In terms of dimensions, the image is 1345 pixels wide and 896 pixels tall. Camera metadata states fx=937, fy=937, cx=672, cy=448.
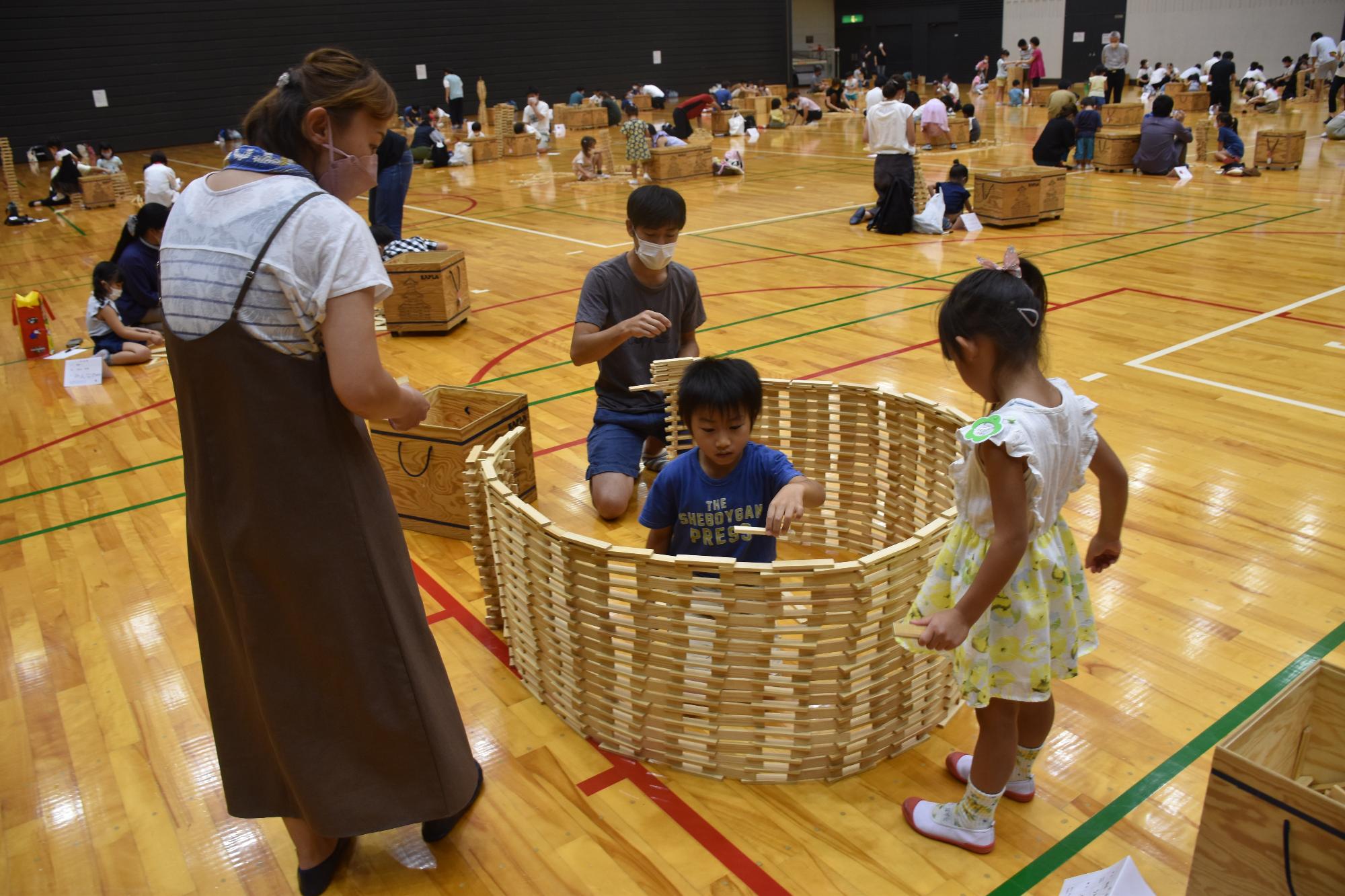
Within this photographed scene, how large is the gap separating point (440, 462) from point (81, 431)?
119 inches

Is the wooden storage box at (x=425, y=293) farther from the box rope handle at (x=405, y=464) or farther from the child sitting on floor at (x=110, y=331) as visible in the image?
the box rope handle at (x=405, y=464)

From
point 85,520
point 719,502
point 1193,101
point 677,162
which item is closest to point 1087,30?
point 1193,101

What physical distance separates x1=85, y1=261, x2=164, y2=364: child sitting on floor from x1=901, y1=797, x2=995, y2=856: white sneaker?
6.43 meters

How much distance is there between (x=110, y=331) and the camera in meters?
6.76

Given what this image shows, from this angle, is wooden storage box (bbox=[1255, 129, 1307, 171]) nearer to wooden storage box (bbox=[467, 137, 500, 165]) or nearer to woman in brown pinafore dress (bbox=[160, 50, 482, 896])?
wooden storage box (bbox=[467, 137, 500, 165])

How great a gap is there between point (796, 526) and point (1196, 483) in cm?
175

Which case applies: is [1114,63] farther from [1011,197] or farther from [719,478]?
[719,478]

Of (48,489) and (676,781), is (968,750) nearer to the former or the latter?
(676,781)

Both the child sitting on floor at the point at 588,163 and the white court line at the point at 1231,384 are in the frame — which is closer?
the white court line at the point at 1231,384

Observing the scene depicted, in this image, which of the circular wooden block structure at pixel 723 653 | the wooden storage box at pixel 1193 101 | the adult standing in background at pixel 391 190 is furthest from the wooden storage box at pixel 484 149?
the circular wooden block structure at pixel 723 653

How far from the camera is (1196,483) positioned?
13.2 feet

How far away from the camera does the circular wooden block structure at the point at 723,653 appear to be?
2.29 m

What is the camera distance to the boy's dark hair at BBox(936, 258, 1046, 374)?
5.96 feet

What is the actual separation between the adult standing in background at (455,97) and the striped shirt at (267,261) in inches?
870
